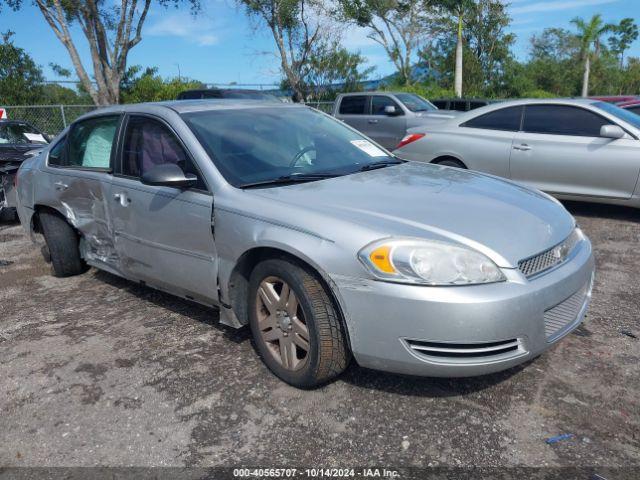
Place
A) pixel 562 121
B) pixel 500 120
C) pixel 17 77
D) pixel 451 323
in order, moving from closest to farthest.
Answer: pixel 451 323, pixel 562 121, pixel 500 120, pixel 17 77

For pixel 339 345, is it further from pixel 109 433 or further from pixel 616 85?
pixel 616 85

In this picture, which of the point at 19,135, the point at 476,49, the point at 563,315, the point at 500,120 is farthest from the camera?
the point at 476,49

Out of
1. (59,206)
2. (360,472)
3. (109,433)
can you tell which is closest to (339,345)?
(360,472)

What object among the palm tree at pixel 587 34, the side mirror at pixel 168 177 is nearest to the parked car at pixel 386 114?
the side mirror at pixel 168 177

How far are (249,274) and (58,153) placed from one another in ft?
8.69

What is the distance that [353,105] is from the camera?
13180mm

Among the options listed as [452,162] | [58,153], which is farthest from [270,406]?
[452,162]

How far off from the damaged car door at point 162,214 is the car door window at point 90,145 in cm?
32

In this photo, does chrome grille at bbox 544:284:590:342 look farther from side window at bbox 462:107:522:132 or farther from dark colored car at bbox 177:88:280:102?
dark colored car at bbox 177:88:280:102

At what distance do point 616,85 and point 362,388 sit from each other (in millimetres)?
54951

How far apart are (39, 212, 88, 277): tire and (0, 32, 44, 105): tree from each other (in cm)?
1865

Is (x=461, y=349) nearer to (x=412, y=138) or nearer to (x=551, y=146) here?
(x=551, y=146)

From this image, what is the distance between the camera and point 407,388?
2.92m

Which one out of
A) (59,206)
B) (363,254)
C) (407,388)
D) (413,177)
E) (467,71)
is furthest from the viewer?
(467,71)
